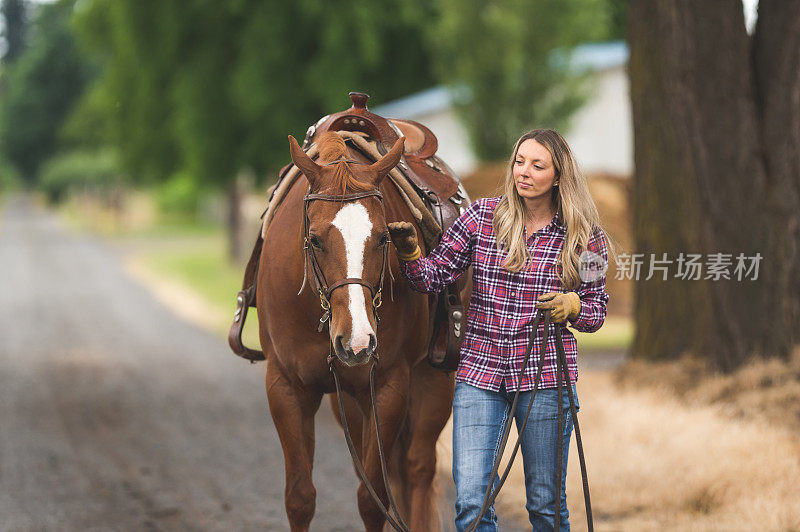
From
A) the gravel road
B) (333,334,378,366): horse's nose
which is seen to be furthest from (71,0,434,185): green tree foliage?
(333,334,378,366): horse's nose

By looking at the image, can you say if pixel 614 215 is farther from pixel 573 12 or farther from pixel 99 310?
pixel 99 310

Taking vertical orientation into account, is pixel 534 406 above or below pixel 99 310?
above

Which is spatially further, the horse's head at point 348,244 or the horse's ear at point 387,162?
the horse's ear at point 387,162

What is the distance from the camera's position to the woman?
139 inches

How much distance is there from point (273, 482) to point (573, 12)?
1485 centimetres

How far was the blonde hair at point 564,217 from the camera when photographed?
350 centimetres

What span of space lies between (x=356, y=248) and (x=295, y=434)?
102 centimetres

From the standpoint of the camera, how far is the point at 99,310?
15.7m

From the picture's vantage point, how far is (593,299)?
3580 millimetres

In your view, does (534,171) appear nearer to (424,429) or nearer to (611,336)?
(424,429)

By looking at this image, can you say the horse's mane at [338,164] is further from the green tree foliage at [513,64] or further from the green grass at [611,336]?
the green tree foliage at [513,64]

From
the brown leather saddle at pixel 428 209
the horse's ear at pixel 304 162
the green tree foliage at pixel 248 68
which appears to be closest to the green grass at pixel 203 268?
the green tree foliage at pixel 248 68

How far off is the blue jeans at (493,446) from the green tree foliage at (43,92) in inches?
2555

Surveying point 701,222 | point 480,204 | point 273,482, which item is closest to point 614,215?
point 701,222
